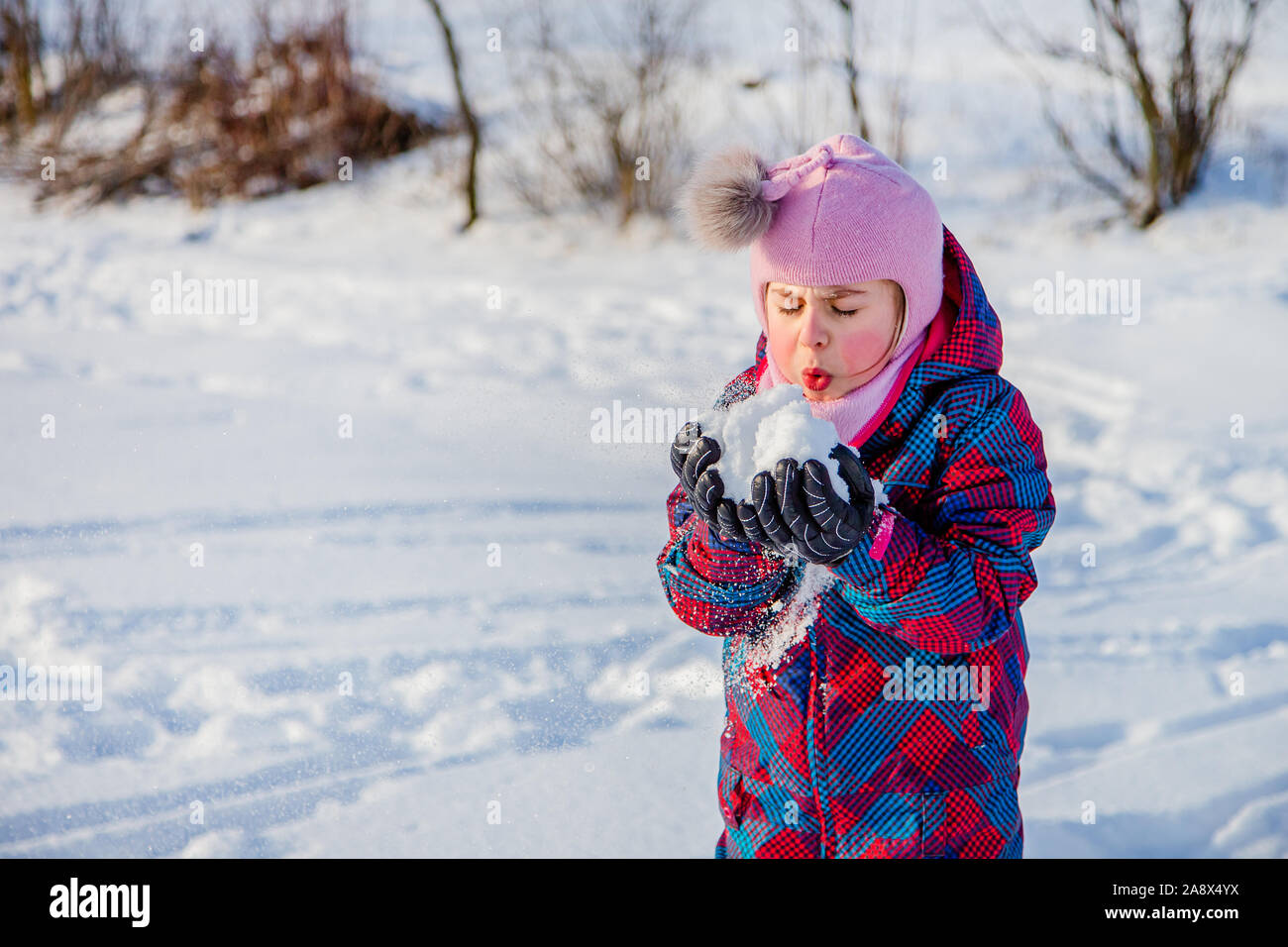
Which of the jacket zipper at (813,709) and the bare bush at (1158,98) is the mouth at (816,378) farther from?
the bare bush at (1158,98)

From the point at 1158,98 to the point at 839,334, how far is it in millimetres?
7756

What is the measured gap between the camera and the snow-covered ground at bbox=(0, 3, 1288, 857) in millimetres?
2398

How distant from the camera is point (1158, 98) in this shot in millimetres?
7699

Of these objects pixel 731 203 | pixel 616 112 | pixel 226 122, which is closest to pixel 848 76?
pixel 616 112

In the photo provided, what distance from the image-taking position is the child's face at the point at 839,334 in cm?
126

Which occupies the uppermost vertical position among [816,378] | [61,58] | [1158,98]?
[61,58]

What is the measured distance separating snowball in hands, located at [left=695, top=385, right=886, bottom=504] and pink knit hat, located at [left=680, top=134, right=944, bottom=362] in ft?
0.62

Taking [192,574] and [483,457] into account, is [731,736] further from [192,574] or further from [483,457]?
[483,457]

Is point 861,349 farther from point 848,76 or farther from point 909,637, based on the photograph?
point 848,76

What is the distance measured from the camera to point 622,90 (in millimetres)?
8438

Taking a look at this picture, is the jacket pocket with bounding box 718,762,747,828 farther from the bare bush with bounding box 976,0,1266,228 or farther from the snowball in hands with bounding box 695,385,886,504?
the bare bush with bounding box 976,0,1266,228

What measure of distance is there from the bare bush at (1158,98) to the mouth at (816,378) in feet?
23.8

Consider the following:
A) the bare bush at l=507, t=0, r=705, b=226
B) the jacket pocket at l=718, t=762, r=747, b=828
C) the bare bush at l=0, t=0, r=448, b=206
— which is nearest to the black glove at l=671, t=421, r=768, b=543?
the jacket pocket at l=718, t=762, r=747, b=828

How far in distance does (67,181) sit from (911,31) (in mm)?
7637
